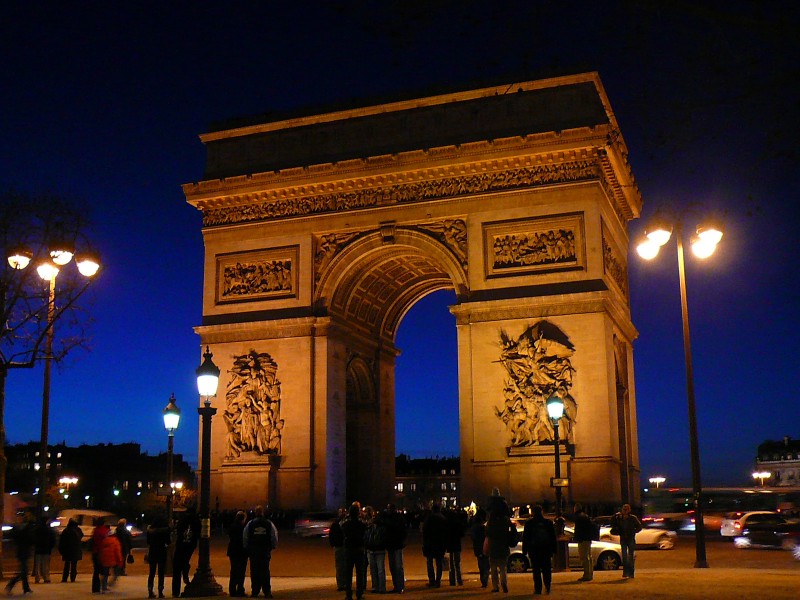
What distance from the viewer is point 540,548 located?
16.0 metres

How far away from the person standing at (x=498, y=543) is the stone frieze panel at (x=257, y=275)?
2194 cm

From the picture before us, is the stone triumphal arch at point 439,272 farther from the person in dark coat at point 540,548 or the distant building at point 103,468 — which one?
the distant building at point 103,468

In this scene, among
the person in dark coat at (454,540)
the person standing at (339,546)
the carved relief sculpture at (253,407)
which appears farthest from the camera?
the carved relief sculpture at (253,407)

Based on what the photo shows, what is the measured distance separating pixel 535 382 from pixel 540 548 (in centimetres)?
1785

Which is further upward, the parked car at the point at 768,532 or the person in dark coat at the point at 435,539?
the person in dark coat at the point at 435,539

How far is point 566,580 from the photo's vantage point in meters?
19.4

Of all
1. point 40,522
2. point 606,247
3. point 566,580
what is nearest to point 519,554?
point 566,580

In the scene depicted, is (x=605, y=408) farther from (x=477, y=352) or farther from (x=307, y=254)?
(x=307, y=254)

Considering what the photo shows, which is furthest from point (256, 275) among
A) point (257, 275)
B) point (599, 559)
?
point (599, 559)

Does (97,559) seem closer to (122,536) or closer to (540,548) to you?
(122,536)

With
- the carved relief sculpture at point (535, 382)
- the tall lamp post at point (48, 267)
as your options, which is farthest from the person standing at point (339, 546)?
the carved relief sculpture at point (535, 382)

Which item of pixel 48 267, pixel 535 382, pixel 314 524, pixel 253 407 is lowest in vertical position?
pixel 314 524

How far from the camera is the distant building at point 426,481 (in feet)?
380

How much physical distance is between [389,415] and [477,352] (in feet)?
33.5
